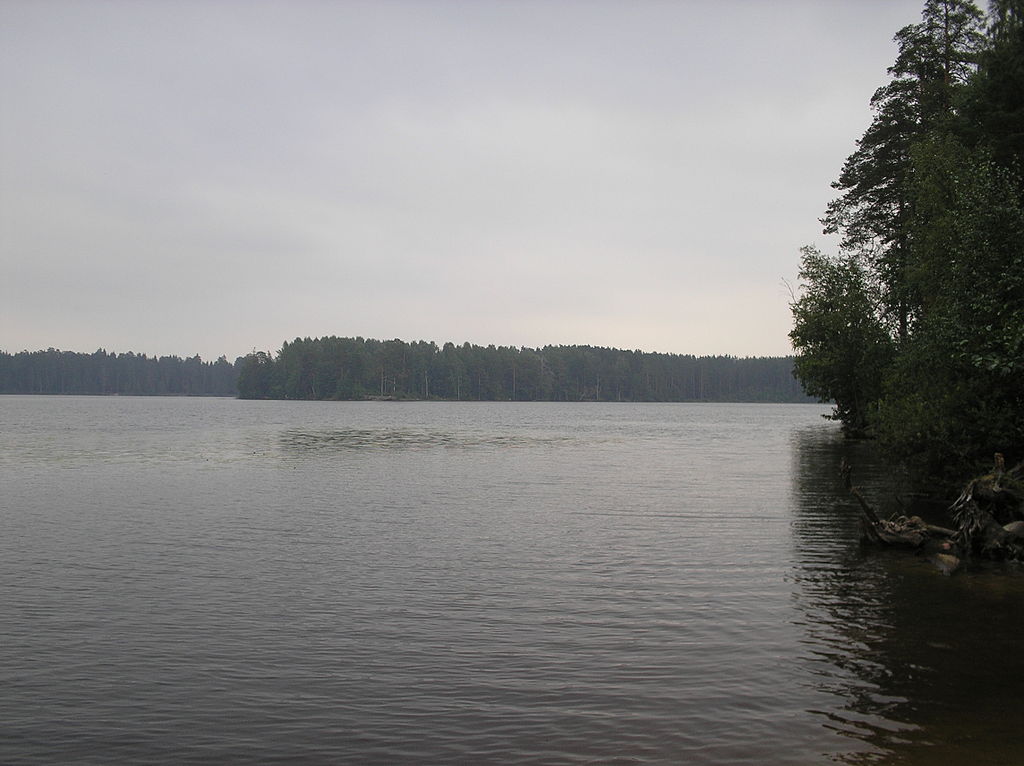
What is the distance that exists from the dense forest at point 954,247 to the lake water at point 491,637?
4.40m

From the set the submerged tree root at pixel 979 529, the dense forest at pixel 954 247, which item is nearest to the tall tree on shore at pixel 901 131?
the dense forest at pixel 954 247

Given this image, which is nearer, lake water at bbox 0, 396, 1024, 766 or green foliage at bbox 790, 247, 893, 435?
lake water at bbox 0, 396, 1024, 766

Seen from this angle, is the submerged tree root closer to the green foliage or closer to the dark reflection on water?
the dark reflection on water

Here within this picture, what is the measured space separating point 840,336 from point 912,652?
42742mm

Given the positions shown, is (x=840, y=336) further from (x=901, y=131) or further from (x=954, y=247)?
(x=954, y=247)

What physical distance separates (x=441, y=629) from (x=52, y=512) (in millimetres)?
19367

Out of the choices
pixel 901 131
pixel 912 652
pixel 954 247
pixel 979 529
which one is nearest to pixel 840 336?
pixel 901 131

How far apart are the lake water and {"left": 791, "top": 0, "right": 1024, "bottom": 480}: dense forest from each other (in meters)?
4.40

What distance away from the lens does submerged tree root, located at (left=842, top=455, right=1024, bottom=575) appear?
1928 centimetres

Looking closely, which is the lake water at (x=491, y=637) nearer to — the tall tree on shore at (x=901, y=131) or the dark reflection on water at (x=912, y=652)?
the dark reflection on water at (x=912, y=652)

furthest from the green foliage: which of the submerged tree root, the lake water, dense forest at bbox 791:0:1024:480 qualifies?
the submerged tree root

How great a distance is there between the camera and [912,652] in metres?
12.8

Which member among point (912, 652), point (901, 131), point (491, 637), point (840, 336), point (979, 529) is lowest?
point (491, 637)

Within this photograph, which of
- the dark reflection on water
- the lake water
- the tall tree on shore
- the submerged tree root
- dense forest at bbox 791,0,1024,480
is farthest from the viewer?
the tall tree on shore
